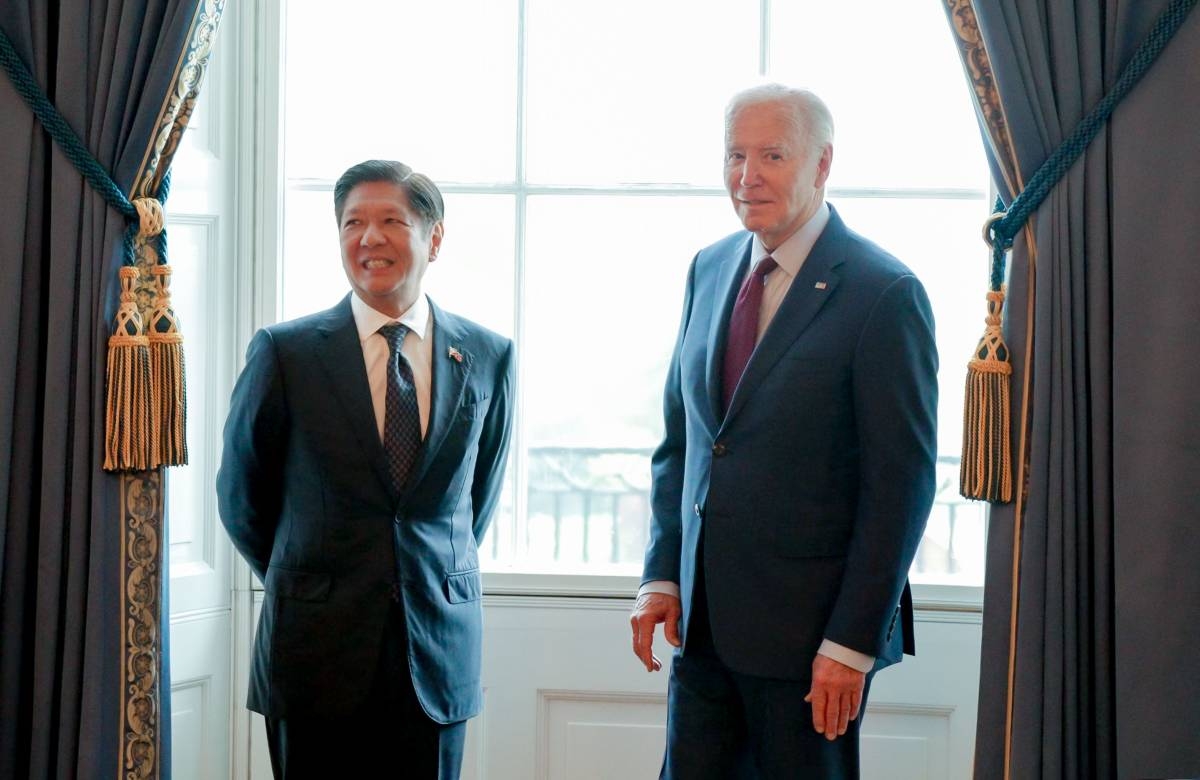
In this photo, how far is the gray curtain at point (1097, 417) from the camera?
1855mm

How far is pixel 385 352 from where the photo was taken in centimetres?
198

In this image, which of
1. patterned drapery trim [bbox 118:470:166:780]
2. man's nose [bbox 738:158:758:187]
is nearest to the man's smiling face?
man's nose [bbox 738:158:758:187]

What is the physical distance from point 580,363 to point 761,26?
833mm

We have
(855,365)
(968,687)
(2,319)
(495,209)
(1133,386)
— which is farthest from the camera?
(495,209)

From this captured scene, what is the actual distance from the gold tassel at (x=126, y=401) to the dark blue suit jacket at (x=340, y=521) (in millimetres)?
191

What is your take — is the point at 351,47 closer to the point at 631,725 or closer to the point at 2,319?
the point at 2,319

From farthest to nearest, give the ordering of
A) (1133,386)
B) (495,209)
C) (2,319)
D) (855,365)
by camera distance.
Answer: (495,209), (2,319), (1133,386), (855,365)

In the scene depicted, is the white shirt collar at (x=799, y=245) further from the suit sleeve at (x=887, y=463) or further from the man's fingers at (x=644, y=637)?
the man's fingers at (x=644, y=637)

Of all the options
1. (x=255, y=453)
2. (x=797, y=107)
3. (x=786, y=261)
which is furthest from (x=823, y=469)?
(x=255, y=453)

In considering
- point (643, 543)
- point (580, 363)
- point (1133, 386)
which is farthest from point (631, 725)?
point (1133, 386)

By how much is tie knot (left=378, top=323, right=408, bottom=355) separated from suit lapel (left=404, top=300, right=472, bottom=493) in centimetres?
6

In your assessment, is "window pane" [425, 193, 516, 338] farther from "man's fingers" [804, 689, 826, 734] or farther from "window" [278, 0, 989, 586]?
"man's fingers" [804, 689, 826, 734]

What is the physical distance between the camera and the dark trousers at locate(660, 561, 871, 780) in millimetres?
1773

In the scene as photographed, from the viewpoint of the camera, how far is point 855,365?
5.79 ft
